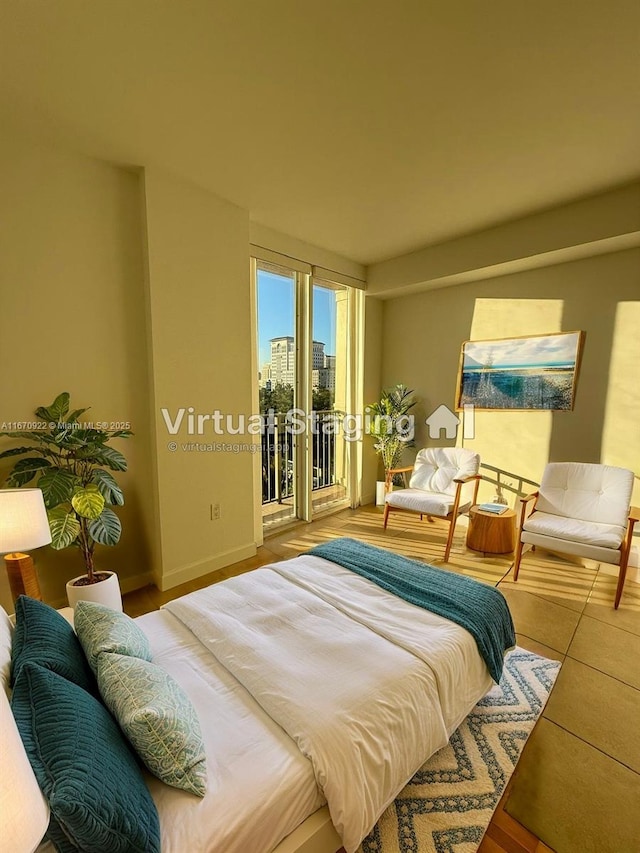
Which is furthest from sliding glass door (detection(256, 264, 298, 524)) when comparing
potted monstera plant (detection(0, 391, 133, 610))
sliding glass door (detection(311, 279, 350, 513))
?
potted monstera plant (detection(0, 391, 133, 610))

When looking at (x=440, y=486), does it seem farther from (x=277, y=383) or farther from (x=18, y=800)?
(x=18, y=800)

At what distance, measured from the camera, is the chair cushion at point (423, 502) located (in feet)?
10.5

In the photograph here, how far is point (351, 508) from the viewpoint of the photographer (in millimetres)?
4516

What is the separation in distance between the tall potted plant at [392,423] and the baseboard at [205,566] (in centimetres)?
188

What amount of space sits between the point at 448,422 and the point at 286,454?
1.78 m

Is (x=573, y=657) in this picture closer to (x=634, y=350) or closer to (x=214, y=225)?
(x=634, y=350)

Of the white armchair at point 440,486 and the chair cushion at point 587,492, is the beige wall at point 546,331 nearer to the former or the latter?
the chair cushion at point 587,492

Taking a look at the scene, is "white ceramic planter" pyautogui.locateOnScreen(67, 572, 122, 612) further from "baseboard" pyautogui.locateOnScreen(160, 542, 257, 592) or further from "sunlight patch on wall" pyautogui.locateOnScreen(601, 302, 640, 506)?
"sunlight patch on wall" pyautogui.locateOnScreen(601, 302, 640, 506)

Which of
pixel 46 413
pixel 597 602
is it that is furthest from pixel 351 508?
pixel 46 413

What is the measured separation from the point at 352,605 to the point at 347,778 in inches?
25.6

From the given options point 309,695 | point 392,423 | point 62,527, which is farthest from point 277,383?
point 309,695

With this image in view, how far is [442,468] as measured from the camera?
147 inches

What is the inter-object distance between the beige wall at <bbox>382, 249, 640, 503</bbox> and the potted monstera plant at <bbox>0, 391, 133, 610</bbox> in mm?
3179

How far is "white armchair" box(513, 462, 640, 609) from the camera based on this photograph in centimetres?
247
